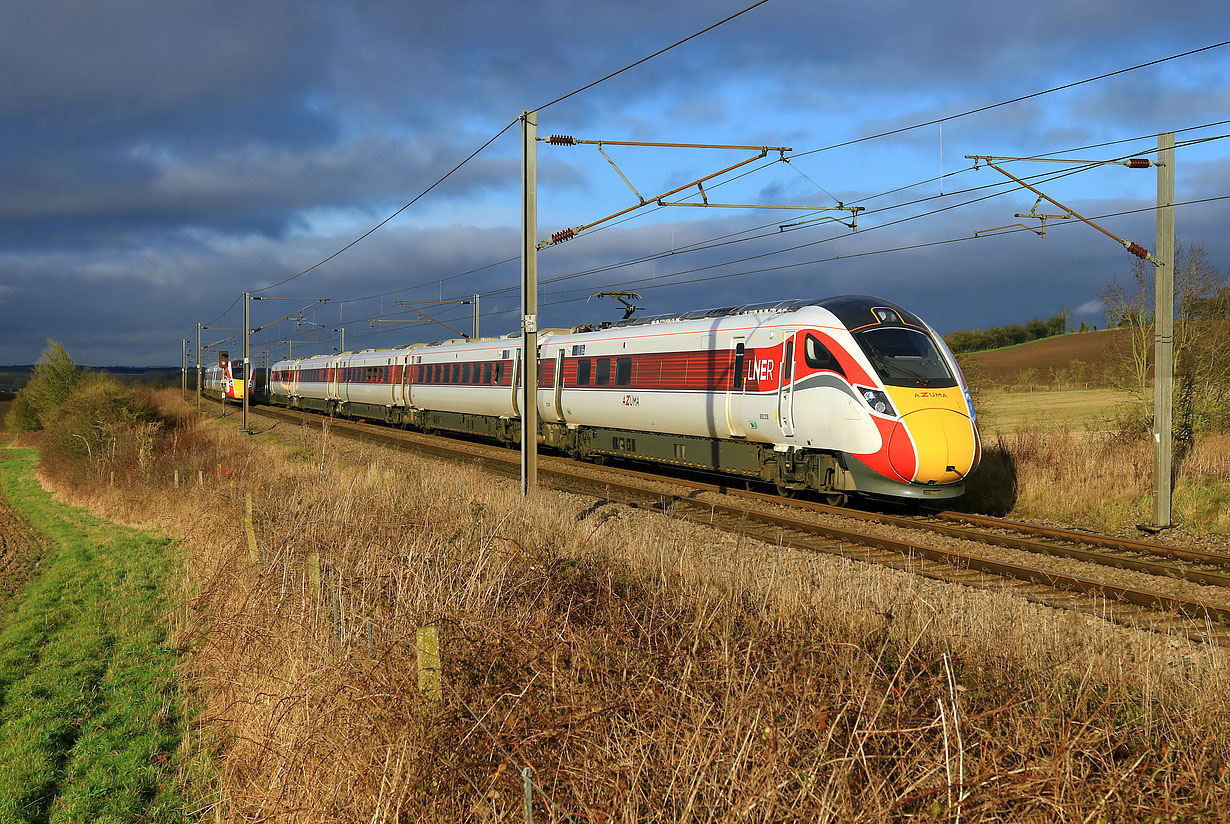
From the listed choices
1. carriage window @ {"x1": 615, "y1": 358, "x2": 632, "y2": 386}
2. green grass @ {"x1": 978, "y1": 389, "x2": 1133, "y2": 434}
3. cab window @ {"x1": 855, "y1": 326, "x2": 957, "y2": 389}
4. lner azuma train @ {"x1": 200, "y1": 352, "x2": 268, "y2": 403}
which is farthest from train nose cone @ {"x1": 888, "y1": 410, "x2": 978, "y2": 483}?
lner azuma train @ {"x1": 200, "y1": 352, "x2": 268, "y2": 403}

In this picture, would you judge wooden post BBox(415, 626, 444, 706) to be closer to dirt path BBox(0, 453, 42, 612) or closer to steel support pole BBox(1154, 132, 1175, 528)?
steel support pole BBox(1154, 132, 1175, 528)

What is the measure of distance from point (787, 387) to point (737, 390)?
4.67 feet

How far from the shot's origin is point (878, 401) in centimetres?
1309

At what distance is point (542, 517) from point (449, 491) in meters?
3.02

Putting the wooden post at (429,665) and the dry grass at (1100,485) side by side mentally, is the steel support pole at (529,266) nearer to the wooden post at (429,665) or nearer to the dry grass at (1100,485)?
the dry grass at (1100,485)

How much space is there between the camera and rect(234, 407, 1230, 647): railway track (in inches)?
Result: 340

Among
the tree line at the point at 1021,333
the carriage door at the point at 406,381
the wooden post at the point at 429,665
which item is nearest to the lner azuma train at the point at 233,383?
the carriage door at the point at 406,381

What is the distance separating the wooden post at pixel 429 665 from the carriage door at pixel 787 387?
10.7 metres

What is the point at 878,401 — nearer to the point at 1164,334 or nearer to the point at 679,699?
the point at 1164,334

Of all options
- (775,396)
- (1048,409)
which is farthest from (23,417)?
(1048,409)

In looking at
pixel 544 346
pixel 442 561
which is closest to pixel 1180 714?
pixel 442 561

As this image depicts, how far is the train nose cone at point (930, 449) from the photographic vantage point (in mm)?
12836

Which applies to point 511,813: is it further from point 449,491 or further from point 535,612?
point 449,491

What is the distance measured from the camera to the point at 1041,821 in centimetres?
329
